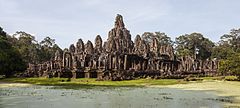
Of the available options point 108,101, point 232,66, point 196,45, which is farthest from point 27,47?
point 108,101

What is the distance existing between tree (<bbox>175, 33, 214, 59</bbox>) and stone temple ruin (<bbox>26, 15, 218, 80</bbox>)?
36789mm

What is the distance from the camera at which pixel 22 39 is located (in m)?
123

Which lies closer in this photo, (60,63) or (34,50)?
(60,63)

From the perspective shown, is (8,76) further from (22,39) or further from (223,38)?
(223,38)

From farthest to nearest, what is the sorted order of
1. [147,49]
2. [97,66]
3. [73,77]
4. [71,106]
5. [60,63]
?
[147,49], [60,63], [97,66], [73,77], [71,106]

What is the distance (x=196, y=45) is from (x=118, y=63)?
6535 centimetres

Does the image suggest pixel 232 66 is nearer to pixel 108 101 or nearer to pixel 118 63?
pixel 118 63

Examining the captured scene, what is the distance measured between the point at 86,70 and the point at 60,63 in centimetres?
1569

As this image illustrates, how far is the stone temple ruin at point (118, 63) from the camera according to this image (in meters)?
63.0

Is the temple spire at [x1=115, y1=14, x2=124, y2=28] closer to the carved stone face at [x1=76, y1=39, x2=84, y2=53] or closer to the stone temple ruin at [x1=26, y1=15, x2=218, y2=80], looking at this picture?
the stone temple ruin at [x1=26, y1=15, x2=218, y2=80]

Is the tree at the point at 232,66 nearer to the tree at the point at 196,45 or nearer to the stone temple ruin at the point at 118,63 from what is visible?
the stone temple ruin at the point at 118,63

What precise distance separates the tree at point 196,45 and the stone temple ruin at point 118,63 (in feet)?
121

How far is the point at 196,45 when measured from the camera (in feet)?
422

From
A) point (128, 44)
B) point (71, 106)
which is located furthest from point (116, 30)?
point (71, 106)
